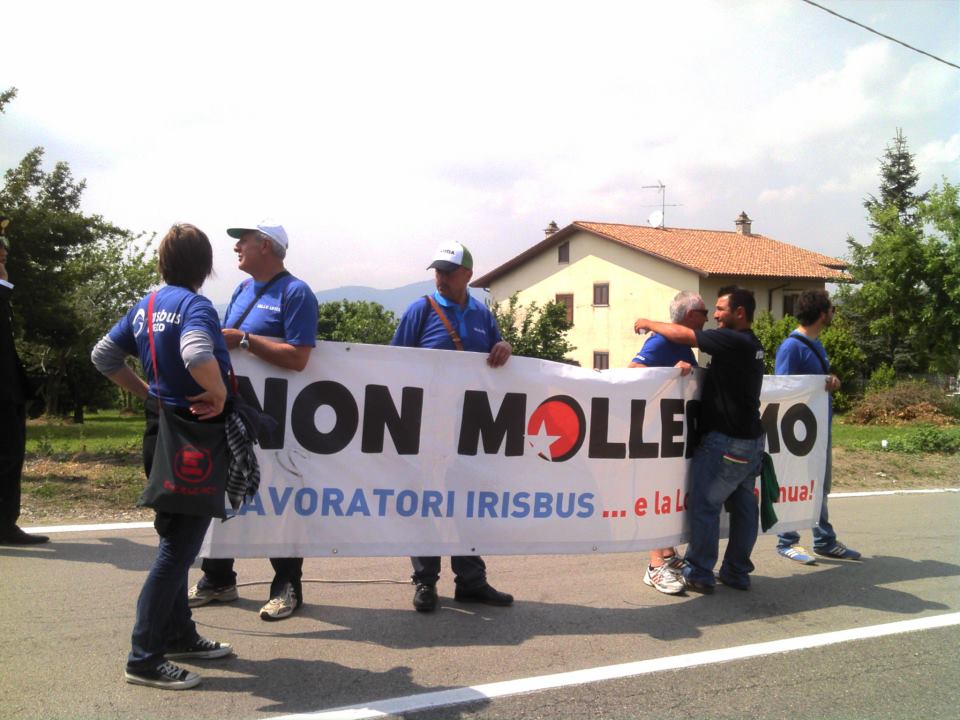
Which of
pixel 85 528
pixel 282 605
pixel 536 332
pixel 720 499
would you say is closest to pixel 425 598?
pixel 282 605

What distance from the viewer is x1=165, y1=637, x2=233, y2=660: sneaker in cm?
385

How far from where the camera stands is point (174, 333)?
3.47 meters

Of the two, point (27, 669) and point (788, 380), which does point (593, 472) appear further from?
point (27, 669)

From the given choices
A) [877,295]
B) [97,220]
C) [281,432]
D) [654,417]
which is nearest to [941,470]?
[654,417]

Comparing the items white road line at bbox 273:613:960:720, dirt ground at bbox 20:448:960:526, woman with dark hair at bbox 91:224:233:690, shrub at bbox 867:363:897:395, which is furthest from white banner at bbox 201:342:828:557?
shrub at bbox 867:363:897:395

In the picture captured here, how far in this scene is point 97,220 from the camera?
28.6 meters

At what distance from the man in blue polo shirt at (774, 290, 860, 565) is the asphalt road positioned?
210 millimetres

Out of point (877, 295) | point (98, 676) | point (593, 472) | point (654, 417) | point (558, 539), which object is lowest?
point (98, 676)

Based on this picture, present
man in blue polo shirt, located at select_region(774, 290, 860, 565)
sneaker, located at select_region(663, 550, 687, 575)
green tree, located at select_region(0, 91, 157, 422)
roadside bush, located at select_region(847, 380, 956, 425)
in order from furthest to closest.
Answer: roadside bush, located at select_region(847, 380, 956, 425) < green tree, located at select_region(0, 91, 157, 422) < man in blue polo shirt, located at select_region(774, 290, 860, 565) < sneaker, located at select_region(663, 550, 687, 575)

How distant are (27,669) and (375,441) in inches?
78.3

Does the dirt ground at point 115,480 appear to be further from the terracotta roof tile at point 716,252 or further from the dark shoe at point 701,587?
the terracotta roof tile at point 716,252

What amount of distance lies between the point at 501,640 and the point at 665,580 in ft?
4.77

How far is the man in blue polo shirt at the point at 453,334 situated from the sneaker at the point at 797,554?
260cm

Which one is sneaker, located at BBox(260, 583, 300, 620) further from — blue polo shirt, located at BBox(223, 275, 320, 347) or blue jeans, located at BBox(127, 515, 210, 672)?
blue polo shirt, located at BBox(223, 275, 320, 347)
